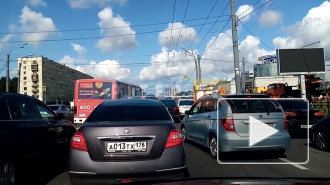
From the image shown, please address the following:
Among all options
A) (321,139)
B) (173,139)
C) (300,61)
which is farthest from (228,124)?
(300,61)

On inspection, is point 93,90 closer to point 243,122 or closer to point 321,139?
point 321,139

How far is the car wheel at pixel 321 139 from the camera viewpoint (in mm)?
8773

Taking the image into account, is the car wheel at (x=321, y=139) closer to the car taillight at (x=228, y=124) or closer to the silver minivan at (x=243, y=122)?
the silver minivan at (x=243, y=122)

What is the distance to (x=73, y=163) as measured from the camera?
14.4 feet

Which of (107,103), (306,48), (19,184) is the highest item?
(306,48)

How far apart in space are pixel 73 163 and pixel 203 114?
477 cm

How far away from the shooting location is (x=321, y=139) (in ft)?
29.7

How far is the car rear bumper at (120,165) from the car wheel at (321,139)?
5984 millimetres

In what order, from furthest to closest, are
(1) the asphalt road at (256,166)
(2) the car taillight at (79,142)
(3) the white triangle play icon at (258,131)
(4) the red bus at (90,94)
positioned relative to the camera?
(4) the red bus at (90,94) < (3) the white triangle play icon at (258,131) < (1) the asphalt road at (256,166) < (2) the car taillight at (79,142)

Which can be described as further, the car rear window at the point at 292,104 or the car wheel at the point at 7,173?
the car rear window at the point at 292,104

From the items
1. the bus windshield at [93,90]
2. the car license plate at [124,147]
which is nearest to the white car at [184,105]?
the bus windshield at [93,90]

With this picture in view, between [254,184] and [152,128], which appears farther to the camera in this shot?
[152,128]

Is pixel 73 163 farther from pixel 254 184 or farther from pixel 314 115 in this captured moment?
pixel 314 115

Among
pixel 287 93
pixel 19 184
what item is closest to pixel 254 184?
pixel 19 184
